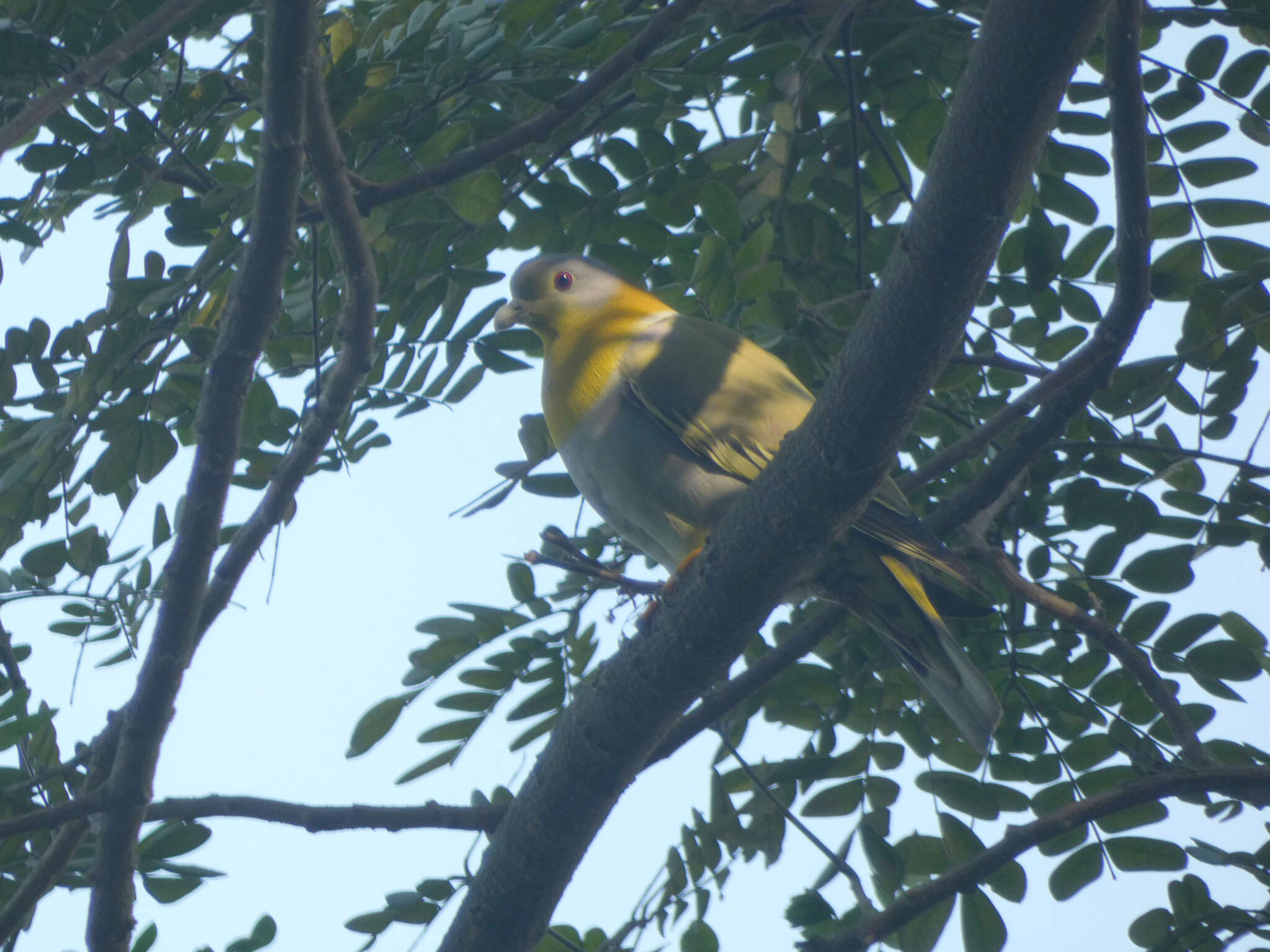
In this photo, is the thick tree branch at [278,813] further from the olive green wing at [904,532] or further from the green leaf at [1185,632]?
the green leaf at [1185,632]

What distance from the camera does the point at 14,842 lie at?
250cm

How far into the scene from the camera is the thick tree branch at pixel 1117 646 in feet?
8.21

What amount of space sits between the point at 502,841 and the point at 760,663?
704mm

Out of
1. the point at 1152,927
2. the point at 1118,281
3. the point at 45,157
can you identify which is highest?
the point at 45,157

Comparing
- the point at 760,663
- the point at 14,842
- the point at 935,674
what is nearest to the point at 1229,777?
the point at 935,674

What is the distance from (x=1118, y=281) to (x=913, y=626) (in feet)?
3.26

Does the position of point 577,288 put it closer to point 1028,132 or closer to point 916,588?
point 916,588

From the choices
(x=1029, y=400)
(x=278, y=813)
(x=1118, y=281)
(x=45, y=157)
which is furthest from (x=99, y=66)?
(x=1118, y=281)

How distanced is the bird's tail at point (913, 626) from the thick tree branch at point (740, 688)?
0.22 meters

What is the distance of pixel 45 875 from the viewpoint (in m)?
2.31

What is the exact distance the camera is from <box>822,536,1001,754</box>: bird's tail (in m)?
2.72

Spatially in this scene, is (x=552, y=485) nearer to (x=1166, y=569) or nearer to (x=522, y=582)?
(x=522, y=582)

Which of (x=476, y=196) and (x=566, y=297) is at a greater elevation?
(x=566, y=297)

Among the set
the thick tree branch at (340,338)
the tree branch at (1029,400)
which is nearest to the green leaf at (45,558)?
the thick tree branch at (340,338)
